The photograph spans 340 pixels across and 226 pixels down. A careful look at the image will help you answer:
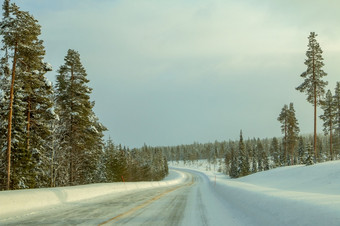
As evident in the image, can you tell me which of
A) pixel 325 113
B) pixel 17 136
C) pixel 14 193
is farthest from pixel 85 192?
pixel 325 113

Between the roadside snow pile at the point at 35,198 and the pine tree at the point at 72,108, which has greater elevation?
the pine tree at the point at 72,108

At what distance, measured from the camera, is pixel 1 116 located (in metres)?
20.1

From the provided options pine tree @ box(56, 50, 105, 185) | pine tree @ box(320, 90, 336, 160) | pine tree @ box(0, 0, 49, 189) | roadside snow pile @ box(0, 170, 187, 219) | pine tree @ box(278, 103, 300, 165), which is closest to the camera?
roadside snow pile @ box(0, 170, 187, 219)

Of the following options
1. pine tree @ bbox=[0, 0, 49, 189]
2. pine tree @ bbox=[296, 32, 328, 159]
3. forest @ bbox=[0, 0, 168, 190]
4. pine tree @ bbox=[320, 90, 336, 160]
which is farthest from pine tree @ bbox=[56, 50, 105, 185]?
pine tree @ bbox=[320, 90, 336, 160]

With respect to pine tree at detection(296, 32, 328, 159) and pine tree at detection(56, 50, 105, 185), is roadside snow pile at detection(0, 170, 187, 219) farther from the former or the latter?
pine tree at detection(296, 32, 328, 159)

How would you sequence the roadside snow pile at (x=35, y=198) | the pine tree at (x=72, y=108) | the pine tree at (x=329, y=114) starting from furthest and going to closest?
1. the pine tree at (x=329, y=114)
2. the pine tree at (x=72, y=108)
3. the roadside snow pile at (x=35, y=198)

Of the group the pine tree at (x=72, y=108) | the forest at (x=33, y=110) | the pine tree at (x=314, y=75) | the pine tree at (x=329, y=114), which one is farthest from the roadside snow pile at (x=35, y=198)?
the pine tree at (x=329, y=114)

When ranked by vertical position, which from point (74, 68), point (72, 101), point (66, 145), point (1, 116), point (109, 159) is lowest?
point (109, 159)

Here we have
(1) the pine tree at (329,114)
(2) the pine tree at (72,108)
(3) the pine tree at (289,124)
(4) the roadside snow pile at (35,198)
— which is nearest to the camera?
(4) the roadside snow pile at (35,198)

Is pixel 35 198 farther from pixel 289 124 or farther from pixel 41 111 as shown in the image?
pixel 289 124

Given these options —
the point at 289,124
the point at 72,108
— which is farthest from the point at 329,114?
the point at 72,108

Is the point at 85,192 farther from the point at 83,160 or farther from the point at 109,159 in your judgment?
Result: the point at 109,159

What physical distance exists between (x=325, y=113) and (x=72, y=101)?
165 feet

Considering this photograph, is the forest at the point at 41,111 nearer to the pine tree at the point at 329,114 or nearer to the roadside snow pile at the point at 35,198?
the roadside snow pile at the point at 35,198
